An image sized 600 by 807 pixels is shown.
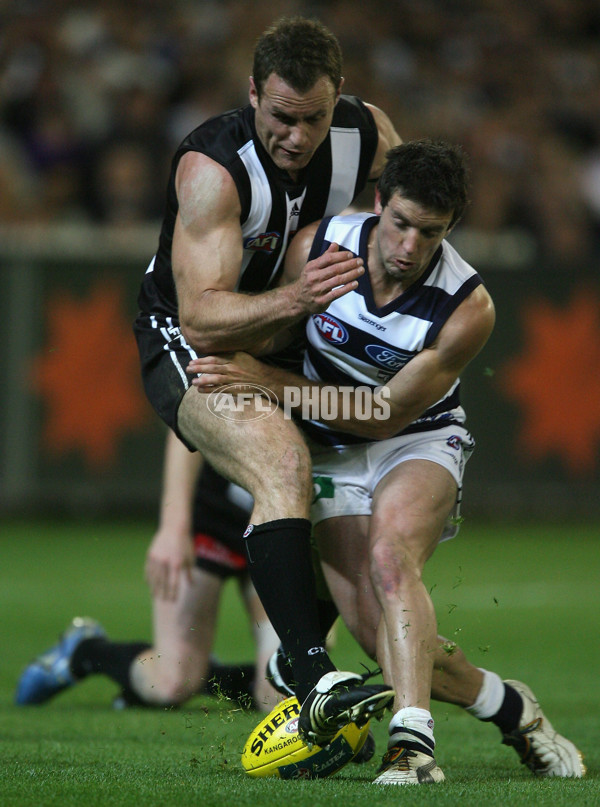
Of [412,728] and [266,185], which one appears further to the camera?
[266,185]

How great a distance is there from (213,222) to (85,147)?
765cm

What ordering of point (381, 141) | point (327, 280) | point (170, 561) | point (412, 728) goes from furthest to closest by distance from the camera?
point (170, 561), point (381, 141), point (327, 280), point (412, 728)

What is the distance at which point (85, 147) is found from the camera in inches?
452

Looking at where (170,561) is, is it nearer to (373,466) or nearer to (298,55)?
(373,466)

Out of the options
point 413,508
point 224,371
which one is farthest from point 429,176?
point 413,508

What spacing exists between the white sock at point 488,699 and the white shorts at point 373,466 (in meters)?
0.53

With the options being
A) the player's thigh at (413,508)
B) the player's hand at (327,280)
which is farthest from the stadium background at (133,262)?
the player's hand at (327,280)

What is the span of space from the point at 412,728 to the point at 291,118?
2025 mm

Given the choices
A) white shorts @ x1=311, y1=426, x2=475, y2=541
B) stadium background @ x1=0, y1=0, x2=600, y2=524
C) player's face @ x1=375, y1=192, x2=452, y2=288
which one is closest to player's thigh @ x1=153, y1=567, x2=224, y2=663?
white shorts @ x1=311, y1=426, x2=475, y2=541

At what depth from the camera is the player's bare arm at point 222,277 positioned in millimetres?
3895

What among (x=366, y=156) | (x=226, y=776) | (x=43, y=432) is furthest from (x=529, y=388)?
(x=226, y=776)

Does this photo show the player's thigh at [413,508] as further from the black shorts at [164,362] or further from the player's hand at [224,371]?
the black shorts at [164,362]

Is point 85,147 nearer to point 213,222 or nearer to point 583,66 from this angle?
point 583,66

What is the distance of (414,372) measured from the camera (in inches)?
164
